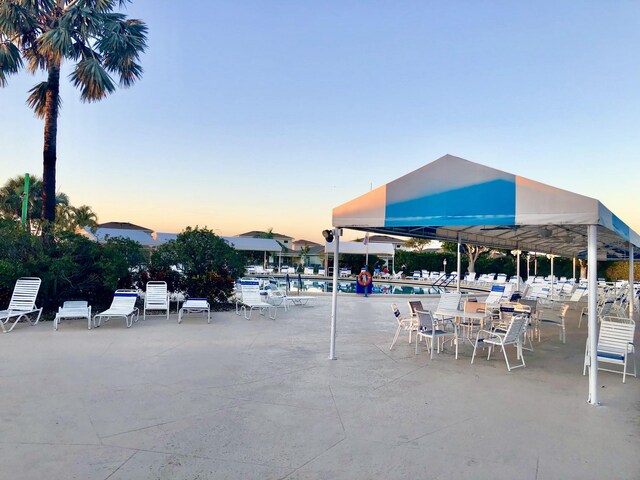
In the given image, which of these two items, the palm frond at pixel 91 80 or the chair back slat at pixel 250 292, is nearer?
the chair back slat at pixel 250 292

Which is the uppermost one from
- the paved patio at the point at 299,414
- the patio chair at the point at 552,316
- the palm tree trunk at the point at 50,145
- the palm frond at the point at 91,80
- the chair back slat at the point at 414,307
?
the palm frond at the point at 91,80

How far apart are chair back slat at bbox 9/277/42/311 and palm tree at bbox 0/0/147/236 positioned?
65.8 inches

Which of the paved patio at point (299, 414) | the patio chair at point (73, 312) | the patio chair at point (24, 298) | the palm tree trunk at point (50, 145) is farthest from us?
the palm tree trunk at point (50, 145)

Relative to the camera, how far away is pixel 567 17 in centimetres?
965

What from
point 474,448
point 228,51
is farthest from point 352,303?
point 474,448

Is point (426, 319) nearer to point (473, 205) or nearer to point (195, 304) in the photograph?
point (473, 205)

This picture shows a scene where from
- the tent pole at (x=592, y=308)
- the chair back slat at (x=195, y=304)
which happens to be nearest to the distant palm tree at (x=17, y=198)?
the chair back slat at (x=195, y=304)

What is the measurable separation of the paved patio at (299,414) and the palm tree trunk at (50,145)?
4.82 metres

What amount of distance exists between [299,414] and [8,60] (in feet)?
41.0

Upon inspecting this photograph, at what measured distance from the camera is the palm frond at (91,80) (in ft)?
36.1

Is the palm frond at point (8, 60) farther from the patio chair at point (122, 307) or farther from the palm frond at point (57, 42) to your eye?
the patio chair at point (122, 307)

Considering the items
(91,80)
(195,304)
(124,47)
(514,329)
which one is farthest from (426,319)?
(124,47)

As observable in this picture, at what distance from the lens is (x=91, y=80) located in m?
11.1

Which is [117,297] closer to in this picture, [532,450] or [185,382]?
[185,382]
